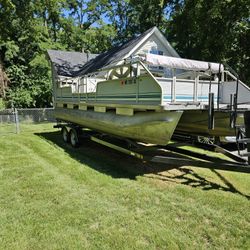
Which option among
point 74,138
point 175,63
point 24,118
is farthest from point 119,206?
point 24,118

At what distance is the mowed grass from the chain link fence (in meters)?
8.18

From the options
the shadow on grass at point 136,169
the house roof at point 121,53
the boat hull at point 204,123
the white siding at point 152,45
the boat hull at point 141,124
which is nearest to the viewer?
the boat hull at point 141,124

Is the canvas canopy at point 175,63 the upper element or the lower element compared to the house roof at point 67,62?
lower

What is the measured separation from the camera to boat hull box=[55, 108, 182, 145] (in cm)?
545

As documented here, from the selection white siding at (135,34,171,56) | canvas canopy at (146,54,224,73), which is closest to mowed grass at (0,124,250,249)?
canvas canopy at (146,54,224,73)

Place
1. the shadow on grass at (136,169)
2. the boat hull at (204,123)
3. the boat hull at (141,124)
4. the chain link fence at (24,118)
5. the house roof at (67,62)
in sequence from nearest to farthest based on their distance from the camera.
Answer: the boat hull at (141,124), the shadow on grass at (136,169), the boat hull at (204,123), the chain link fence at (24,118), the house roof at (67,62)

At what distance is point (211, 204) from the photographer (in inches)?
182

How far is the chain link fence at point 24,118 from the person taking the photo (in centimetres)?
1495

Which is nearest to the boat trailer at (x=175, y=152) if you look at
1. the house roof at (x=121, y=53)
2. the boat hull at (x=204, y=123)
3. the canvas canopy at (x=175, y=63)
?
the boat hull at (x=204, y=123)

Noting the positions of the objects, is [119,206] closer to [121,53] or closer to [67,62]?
[121,53]

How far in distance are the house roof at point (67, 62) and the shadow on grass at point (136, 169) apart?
32.5 feet

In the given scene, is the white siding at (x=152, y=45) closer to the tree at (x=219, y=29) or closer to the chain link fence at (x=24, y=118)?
the tree at (x=219, y=29)

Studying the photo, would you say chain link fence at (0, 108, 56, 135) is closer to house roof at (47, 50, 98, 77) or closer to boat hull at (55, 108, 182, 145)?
house roof at (47, 50, 98, 77)

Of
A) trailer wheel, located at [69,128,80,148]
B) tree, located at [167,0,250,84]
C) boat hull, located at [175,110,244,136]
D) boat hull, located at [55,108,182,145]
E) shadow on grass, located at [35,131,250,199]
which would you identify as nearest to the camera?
boat hull, located at [55,108,182,145]
